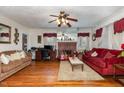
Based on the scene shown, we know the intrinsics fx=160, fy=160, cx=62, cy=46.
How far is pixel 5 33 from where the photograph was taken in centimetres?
684

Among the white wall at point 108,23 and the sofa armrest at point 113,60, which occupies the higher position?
the white wall at point 108,23

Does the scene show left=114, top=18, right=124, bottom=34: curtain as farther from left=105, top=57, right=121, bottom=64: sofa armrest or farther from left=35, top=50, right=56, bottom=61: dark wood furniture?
left=35, top=50, right=56, bottom=61: dark wood furniture

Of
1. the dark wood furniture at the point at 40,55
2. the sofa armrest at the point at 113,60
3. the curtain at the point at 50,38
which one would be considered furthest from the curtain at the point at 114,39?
the curtain at the point at 50,38

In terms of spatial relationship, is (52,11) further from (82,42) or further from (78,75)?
(82,42)

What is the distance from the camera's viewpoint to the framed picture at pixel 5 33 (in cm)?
648

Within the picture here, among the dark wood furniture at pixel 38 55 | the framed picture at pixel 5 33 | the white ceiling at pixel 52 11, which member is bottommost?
the dark wood furniture at pixel 38 55

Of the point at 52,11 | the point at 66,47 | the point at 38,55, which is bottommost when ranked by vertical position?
→ the point at 38,55

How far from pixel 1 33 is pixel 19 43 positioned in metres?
2.51

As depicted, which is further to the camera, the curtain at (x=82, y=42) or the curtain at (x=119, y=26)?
the curtain at (x=82, y=42)

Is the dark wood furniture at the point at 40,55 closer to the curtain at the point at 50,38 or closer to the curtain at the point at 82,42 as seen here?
the curtain at the point at 50,38

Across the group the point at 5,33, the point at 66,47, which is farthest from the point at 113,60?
the point at 66,47

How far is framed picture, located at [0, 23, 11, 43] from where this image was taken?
6.48 meters

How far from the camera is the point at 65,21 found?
627cm

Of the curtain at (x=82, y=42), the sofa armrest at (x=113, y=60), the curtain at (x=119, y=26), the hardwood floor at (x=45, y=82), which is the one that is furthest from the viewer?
the curtain at (x=82, y=42)
